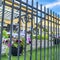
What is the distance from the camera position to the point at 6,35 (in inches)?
141

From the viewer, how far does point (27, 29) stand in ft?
13.3

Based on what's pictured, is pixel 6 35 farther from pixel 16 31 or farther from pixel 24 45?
pixel 24 45

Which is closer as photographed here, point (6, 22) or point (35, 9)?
point (6, 22)

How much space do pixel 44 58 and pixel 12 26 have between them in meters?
1.69

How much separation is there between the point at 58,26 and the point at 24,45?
7.29 ft

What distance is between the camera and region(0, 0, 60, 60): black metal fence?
133 inches

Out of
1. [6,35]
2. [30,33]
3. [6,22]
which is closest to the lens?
[6,22]

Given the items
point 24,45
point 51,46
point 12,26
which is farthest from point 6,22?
point 51,46

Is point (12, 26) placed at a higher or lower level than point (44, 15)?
lower

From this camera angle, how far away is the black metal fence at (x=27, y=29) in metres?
3.38

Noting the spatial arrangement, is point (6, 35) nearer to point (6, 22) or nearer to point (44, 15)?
point (6, 22)

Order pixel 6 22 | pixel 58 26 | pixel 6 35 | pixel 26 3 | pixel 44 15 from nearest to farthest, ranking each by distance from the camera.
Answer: pixel 6 22
pixel 6 35
pixel 26 3
pixel 44 15
pixel 58 26

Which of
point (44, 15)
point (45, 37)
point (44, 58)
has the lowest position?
point (44, 58)

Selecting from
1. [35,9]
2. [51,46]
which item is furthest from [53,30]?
[35,9]
